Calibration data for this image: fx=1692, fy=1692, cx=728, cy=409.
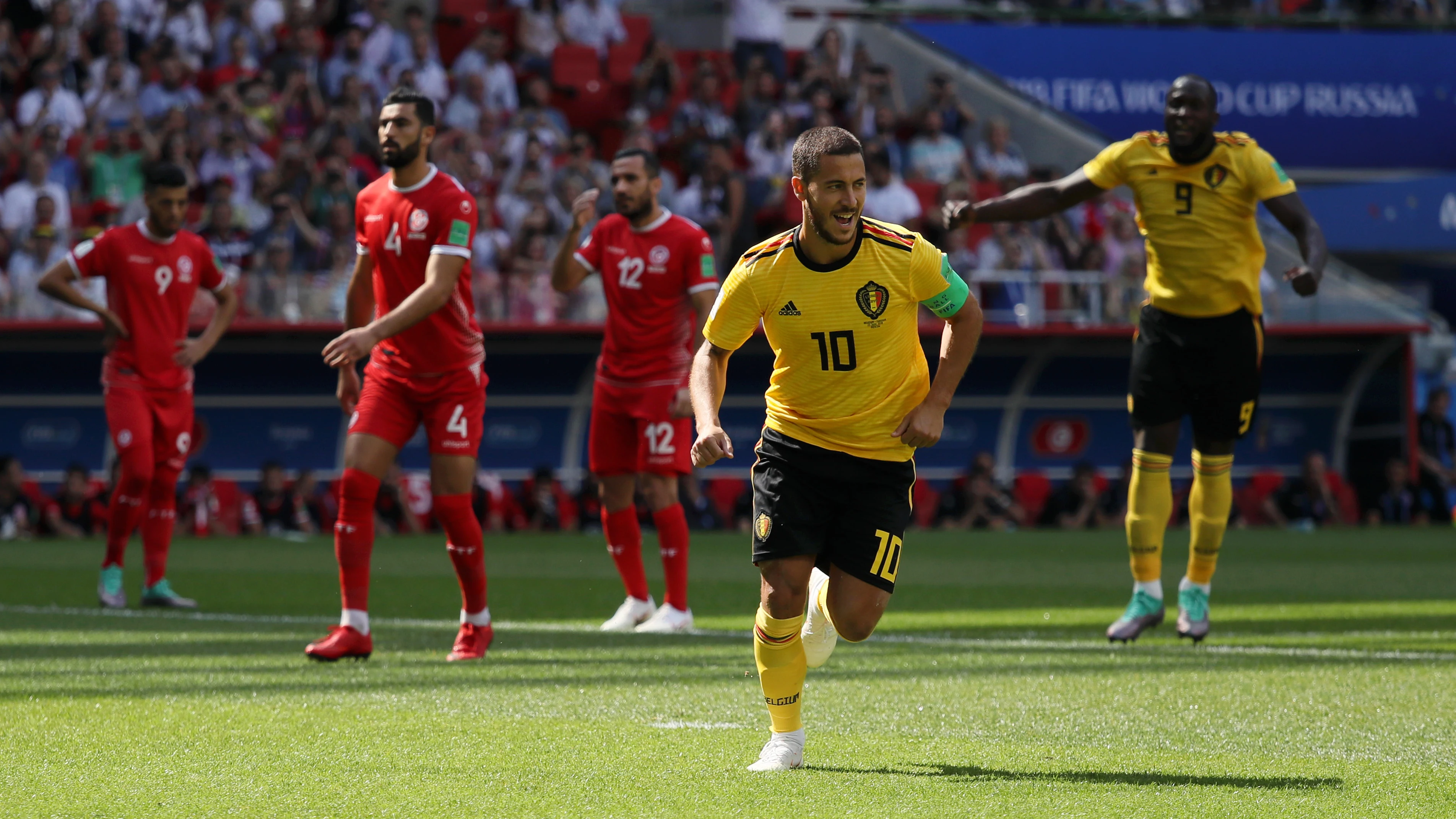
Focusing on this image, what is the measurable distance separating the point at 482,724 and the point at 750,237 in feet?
49.2

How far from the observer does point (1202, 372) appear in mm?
8023

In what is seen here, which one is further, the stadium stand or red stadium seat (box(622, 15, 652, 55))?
red stadium seat (box(622, 15, 652, 55))

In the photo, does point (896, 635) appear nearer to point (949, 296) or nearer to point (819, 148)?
point (949, 296)

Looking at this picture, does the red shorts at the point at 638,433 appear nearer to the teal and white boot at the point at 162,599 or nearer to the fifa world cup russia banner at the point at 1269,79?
the teal and white boot at the point at 162,599

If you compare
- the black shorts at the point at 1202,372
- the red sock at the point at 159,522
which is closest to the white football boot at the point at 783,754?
the black shorts at the point at 1202,372

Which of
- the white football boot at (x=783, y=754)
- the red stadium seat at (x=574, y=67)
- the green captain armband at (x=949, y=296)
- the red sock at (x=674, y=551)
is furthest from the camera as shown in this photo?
the red stadium seat at (x=574, y=67)

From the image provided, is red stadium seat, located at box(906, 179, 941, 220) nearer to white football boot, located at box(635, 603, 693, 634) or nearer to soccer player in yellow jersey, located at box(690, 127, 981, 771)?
white football boot, located at box(635, 603, 693, 634)

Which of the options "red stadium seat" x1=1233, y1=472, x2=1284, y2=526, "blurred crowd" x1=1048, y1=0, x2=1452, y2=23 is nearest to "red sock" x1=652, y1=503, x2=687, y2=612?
"red stadium seat" x1=1233, y1=472, x2=1284, y2=526

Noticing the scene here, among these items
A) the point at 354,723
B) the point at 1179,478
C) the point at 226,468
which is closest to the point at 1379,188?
the point at 1179,478

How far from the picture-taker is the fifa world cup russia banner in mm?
25547

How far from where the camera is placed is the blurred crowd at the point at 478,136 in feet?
57.7

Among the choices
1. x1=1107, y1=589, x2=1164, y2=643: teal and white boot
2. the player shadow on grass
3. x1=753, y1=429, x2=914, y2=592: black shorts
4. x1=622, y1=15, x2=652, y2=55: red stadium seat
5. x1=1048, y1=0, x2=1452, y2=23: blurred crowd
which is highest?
x1=1048, y1=0, x2=1452, y2=23: blurred crowd

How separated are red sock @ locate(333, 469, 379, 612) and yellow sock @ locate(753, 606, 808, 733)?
2690 millimetres

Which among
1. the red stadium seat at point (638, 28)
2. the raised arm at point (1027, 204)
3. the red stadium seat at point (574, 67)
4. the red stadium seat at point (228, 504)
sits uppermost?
the red stadium seat at point (638, 28)
